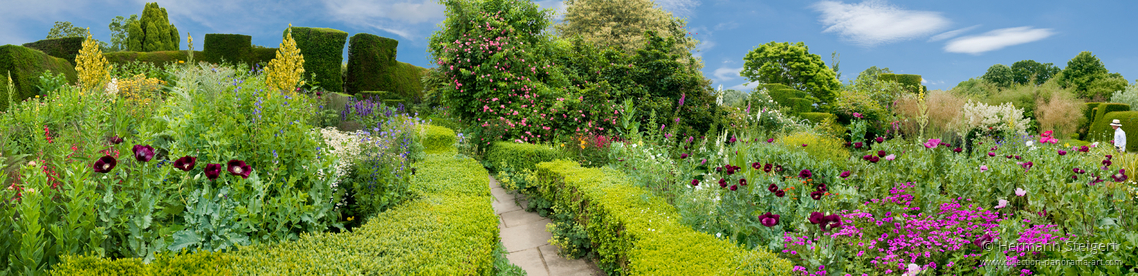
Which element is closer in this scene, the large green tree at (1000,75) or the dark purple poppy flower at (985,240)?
the dark purple poppy flower at (985,240)

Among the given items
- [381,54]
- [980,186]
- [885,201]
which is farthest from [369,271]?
[381,54]

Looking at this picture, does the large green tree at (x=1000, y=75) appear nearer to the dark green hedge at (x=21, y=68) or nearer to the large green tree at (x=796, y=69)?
the large green tree at (x=796, y=69)

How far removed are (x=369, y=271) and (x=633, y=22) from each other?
2189cm

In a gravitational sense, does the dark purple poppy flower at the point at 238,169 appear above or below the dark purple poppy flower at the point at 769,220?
above

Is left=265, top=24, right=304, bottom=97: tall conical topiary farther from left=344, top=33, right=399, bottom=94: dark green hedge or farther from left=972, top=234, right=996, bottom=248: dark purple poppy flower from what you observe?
left=344, top=33, right=399, bottom=94: dark green hedge

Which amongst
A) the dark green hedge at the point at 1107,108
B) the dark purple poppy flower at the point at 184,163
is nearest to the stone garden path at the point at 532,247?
the dark purple poppy flower at the point at 184,163

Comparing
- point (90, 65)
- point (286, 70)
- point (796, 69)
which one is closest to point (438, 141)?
point (286, 70)

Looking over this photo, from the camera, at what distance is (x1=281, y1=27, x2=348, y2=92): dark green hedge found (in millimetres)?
18266

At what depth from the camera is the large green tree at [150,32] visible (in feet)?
71.4

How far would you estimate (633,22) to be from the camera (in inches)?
906

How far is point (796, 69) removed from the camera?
29672 mm

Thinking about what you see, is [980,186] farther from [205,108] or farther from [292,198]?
[205,108]

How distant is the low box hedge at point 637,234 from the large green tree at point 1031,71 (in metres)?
46.1

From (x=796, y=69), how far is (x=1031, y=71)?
22679 millimetres
